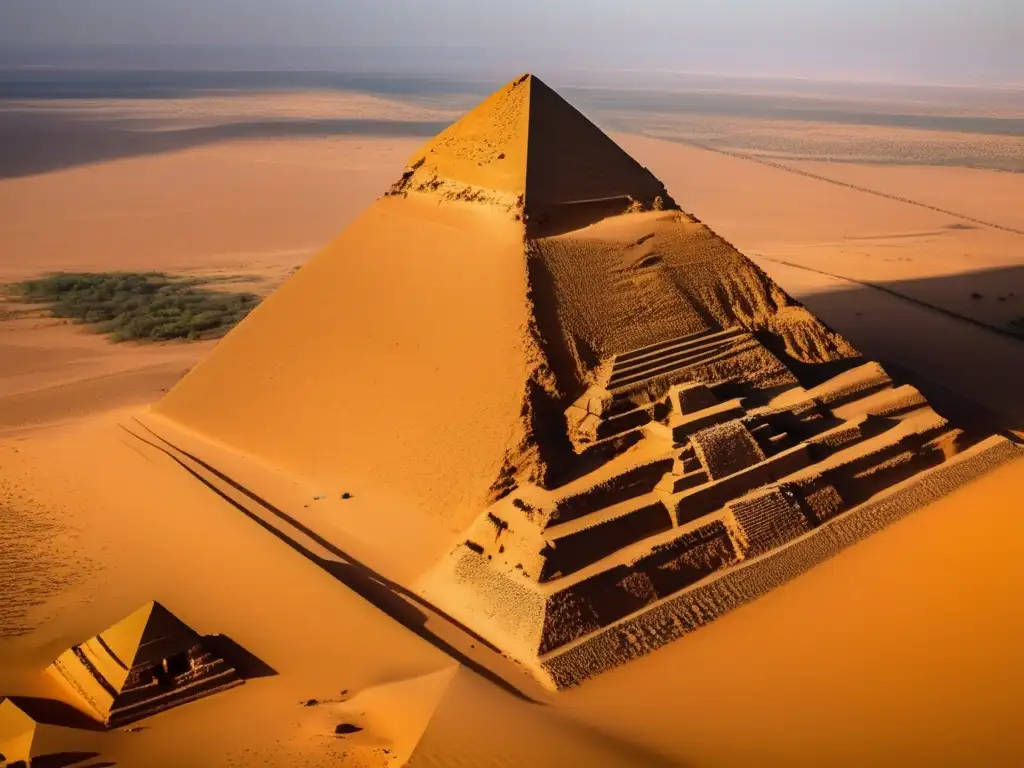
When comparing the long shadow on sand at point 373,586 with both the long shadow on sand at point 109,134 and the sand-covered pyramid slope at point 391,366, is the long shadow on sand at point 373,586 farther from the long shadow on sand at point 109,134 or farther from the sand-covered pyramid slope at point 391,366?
the long shadow on sand at point 109,134

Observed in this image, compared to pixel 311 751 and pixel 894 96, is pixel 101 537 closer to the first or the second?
pixel 311 751

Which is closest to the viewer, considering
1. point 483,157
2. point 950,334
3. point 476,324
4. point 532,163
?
point 476,324

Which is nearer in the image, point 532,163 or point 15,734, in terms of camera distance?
point 15,734

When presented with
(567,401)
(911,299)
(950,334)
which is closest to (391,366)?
(567,401)

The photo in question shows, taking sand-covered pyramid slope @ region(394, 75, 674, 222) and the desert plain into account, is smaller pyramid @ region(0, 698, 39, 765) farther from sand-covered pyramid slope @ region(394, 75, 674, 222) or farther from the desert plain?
sand-covered pyramid slope @ region(394, 75, 674, 222)

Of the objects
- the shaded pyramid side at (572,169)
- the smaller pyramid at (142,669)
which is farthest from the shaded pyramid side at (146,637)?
the shaded pyramid side at (572,169)

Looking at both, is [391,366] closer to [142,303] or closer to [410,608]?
[410,608]

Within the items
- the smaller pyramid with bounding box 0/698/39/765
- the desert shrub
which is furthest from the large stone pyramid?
the desert shrub
